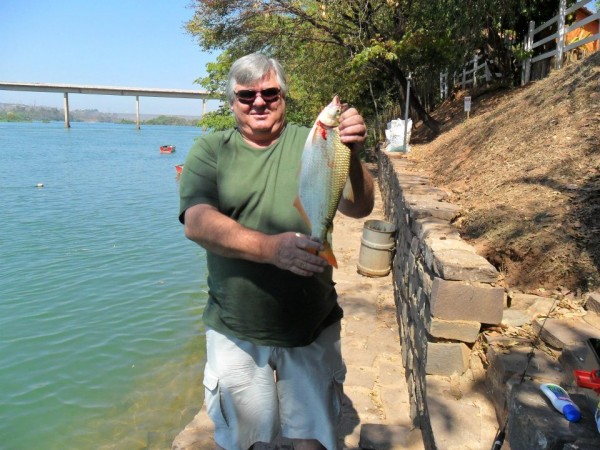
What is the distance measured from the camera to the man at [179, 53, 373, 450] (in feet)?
7.35

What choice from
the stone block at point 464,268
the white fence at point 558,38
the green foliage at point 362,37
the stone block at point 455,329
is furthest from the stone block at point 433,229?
the green foliage at point 362,37

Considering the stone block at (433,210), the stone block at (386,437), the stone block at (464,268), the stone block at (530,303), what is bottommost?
the stone block at (386,437)

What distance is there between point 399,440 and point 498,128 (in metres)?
5.59

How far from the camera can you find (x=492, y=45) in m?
12.5

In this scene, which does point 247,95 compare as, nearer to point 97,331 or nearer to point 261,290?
point 261,290

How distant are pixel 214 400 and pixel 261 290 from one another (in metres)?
0.64

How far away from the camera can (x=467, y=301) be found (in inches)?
125

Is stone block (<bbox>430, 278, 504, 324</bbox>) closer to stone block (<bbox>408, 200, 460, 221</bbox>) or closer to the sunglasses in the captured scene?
stone block (<bbox>408, 200, 460, 221</bbox>)

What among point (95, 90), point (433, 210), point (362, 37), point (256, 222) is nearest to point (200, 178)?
point (256, 222)

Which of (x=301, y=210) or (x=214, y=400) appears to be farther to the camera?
(x=214, y=400)

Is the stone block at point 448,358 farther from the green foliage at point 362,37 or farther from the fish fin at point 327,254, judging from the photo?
the green foliage at point 362,37

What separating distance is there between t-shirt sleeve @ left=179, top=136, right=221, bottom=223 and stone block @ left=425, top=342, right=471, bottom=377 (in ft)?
6.31

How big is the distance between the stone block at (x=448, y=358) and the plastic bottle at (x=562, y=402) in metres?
1.00

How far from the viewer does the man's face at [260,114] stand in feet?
7.56
